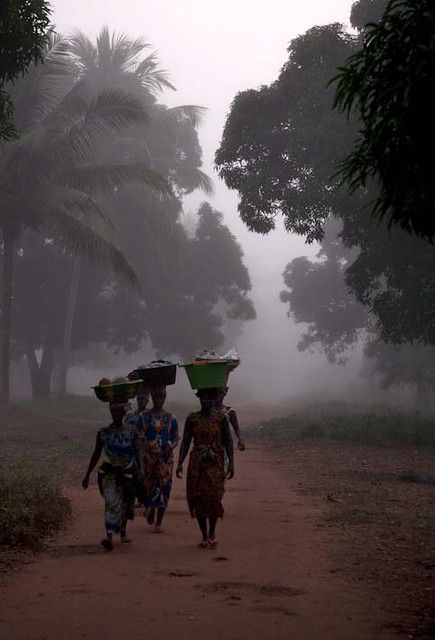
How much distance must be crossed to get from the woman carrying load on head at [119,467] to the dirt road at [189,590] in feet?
1.17

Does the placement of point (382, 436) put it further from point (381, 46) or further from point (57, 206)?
point (381, 46)

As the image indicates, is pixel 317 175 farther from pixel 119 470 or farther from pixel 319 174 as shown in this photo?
pixel 119 470

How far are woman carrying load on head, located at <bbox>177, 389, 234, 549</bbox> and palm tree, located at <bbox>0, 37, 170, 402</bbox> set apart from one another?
1630cm

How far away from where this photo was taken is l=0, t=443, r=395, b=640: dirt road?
5.48 meters

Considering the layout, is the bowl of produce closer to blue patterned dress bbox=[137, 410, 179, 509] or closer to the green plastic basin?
the green plastic basin

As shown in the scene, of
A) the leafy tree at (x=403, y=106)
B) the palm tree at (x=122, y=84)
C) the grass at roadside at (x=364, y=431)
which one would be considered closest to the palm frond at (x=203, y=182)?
the palm tree at (x=122, y=84)

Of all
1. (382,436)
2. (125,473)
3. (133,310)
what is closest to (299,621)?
(125,473)

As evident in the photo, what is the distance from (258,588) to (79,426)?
20040mm

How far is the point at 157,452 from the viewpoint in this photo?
930 centimetres

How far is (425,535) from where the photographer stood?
9297 millimetres

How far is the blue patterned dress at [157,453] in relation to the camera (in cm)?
930

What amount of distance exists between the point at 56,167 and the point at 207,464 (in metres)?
18.7

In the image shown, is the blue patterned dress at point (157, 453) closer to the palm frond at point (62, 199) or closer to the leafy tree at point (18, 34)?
the leafy tree at point (18, 34)

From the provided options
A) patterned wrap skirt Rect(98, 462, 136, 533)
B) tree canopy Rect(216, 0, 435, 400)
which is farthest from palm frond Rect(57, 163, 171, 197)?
patterned wrap skirt Rect(98, 462, 136, 533)
